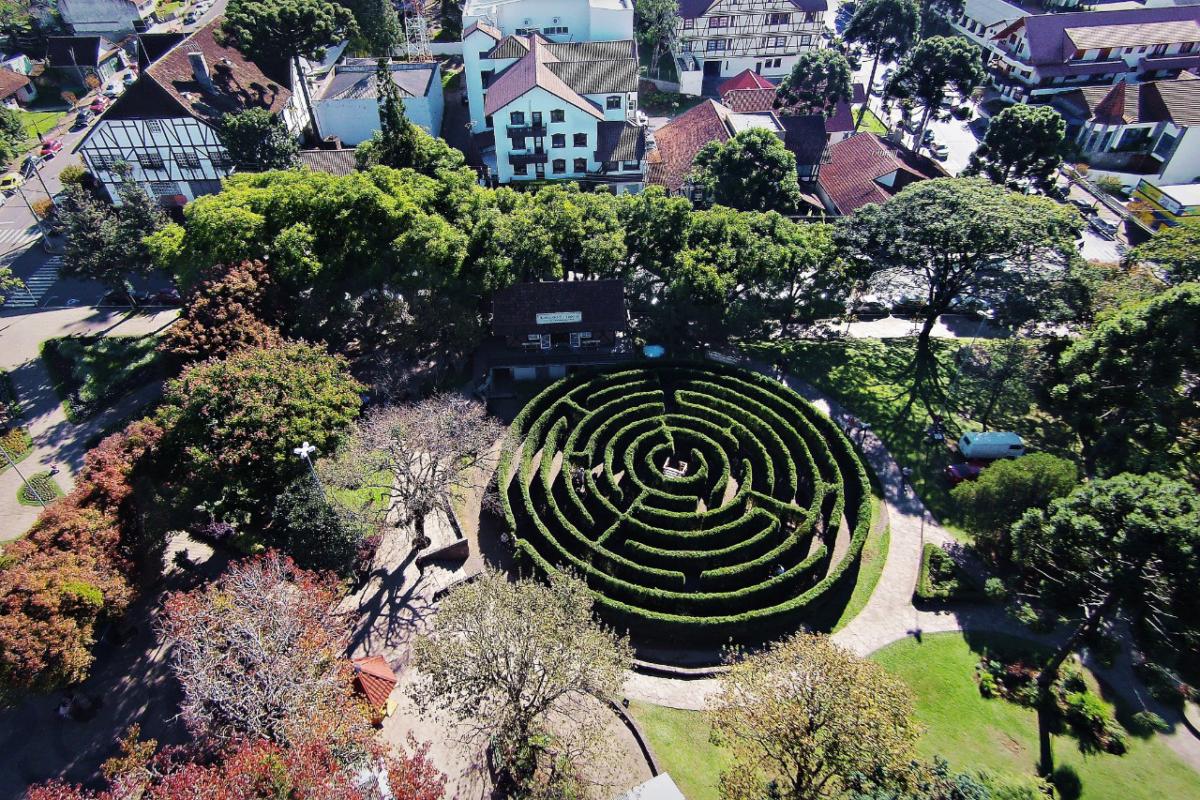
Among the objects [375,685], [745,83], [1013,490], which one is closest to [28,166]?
[375,685]

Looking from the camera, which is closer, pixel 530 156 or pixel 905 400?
pixel 905 400

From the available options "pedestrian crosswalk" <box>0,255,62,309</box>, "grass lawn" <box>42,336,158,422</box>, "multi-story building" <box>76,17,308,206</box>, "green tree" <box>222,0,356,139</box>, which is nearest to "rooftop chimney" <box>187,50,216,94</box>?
"multi-story building" <box>76,17,308,206</box>

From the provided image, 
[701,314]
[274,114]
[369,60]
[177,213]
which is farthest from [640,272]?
[369,60]

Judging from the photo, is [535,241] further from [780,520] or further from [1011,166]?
[1011,166]

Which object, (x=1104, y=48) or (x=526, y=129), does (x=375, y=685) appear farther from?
(x=1104, y=48)

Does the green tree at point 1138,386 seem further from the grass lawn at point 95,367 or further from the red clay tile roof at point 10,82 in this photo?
the red clay tile roof at point 10,82

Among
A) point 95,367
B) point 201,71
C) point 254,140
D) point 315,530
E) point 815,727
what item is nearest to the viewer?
point 815,727

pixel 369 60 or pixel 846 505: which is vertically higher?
pixel 369 60

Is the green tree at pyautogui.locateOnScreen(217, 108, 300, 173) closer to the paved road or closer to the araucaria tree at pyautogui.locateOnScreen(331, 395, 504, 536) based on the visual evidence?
the paved road
